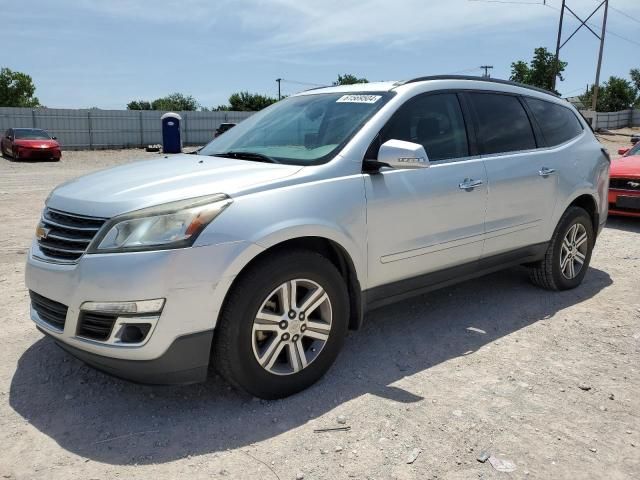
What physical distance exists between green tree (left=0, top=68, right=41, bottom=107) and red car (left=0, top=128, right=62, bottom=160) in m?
45.8

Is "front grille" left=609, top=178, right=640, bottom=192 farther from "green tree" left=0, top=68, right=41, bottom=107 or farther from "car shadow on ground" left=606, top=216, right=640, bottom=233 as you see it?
"green tree" left=0, top=68, right=41, bottom=107

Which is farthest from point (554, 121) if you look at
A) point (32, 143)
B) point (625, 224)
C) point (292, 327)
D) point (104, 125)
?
point (104, 125)

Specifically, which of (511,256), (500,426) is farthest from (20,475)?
(511,256)

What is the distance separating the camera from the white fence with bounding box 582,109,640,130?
136 ft

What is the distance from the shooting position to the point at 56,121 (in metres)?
28.0

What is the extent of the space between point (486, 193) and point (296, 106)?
1.51 meters

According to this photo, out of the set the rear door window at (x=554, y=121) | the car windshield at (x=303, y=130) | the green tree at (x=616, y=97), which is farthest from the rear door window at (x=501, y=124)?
the green tree at (x=616, y=97)

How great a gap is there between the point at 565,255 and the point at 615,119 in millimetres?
45082

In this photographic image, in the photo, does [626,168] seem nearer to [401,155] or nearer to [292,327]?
[401,155]

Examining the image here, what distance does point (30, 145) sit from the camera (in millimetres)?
21531

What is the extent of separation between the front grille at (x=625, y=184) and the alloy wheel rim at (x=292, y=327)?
672cm

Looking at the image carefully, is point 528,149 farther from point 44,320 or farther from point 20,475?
point 20,475

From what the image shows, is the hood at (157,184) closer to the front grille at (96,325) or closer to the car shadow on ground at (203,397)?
the front grille at (96,325)

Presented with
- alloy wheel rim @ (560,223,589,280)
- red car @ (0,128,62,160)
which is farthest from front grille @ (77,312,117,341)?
red car @ (0,128,62,160)
